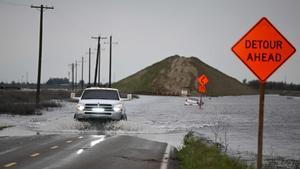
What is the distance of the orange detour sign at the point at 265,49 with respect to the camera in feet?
38.7

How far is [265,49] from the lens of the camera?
11.8 meters

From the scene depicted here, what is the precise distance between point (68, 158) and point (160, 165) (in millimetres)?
2527

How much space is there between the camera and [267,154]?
1914cm

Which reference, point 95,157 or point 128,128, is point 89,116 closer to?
point 128,128

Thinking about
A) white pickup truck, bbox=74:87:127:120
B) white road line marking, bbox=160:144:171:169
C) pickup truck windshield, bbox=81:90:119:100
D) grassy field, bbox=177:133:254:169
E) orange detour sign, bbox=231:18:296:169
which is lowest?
white road line marking, bbox=160:144:171:169

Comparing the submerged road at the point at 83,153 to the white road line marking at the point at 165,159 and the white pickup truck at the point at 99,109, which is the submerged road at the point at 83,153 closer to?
the white road line marking at the point at 165,159

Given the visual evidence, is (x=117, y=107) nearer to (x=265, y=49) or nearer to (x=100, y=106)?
(x=100, y=106)

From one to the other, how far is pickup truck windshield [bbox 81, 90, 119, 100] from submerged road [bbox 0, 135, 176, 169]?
21.5ft

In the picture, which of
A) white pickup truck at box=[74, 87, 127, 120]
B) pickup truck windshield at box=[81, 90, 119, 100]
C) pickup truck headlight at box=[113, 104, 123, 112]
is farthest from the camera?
pickup truck windshield at box=[81, 90, 119, 100]

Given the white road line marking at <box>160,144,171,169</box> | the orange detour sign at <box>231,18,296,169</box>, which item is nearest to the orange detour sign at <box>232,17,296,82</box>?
the orange detour sign at <box>231,18,296,169</box>

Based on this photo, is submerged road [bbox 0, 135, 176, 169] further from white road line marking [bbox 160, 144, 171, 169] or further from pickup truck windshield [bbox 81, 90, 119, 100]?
pickup truck windshield [bbox 81, 90, 119, 100]

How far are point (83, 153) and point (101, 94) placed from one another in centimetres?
1270

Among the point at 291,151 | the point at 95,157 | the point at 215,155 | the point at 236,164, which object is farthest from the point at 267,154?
the point at 95,157

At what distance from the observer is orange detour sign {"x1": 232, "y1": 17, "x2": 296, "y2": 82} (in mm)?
11805
